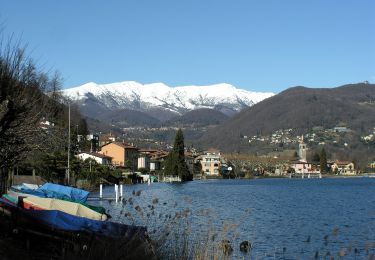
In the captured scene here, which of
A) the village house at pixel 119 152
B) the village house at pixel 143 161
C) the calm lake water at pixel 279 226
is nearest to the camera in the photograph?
the calm lake water at pixel 279 226

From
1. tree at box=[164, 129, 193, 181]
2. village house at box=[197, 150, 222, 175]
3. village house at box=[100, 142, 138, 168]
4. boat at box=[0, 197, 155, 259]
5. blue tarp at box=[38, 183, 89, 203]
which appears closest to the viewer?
boat at box=[0, 197, 155, 259]

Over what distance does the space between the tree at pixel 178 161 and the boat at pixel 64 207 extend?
361ft

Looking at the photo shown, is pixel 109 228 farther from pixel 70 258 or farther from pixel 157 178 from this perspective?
pixel 157 178

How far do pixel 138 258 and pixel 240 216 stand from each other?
2362cm

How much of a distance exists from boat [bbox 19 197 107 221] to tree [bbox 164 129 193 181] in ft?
361

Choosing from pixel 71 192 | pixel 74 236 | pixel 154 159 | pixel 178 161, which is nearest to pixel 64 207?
pixel 74 236

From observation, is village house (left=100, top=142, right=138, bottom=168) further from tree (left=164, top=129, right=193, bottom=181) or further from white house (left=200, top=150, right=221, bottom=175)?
white house (left=200, top=150, right=221, bottom=175)

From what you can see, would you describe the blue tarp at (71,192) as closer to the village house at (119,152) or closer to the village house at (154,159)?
the village house at (119,152)

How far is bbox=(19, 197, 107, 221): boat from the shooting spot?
2378 centimetres

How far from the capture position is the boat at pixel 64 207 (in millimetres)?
23781

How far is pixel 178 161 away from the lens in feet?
461

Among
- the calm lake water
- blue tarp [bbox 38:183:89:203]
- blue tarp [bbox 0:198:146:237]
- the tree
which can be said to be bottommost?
the calm lake water

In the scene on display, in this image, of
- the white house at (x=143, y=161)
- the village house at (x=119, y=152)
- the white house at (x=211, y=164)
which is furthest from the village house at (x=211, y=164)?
the village house at (x=119, y=152)

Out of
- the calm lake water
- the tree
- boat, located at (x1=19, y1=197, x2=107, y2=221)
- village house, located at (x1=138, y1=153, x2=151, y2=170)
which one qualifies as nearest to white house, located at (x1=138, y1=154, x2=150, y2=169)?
village house, located at (x1=138, y1=153, x2=151, y2=170)
